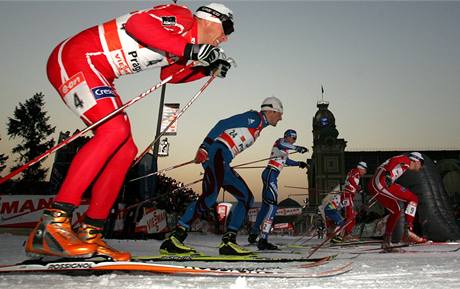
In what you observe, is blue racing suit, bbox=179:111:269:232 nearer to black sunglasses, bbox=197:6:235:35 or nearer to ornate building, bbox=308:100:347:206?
black sunglasses, bbox=197:6:235:35

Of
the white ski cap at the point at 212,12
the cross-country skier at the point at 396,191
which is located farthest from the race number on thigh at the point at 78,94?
the cross-country skier at the point at 396,191

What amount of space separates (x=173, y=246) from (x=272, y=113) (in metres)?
2.51

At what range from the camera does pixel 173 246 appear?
13.1ft

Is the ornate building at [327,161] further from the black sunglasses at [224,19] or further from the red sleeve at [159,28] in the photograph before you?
the red sleeve at [159,28]

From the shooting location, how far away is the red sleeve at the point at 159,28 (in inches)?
102

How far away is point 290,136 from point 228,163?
104 inches

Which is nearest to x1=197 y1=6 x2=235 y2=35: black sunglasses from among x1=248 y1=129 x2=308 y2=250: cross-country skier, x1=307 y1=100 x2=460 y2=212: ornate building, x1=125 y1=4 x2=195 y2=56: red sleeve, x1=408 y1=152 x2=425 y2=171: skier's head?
x1=125 y1=4 x2=195 y2=56: red sleeve

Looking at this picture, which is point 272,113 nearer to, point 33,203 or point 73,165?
point 73,165

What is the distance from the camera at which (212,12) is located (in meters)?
3.06

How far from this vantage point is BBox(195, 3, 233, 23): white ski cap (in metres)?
3.05

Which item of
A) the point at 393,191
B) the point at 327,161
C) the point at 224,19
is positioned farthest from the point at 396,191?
the point at 327,161

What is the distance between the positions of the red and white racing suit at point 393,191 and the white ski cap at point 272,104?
9.04 feet

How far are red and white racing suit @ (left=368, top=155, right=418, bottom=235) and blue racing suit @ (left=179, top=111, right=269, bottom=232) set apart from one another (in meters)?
3.17

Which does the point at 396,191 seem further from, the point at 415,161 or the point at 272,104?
the point at 272,104
